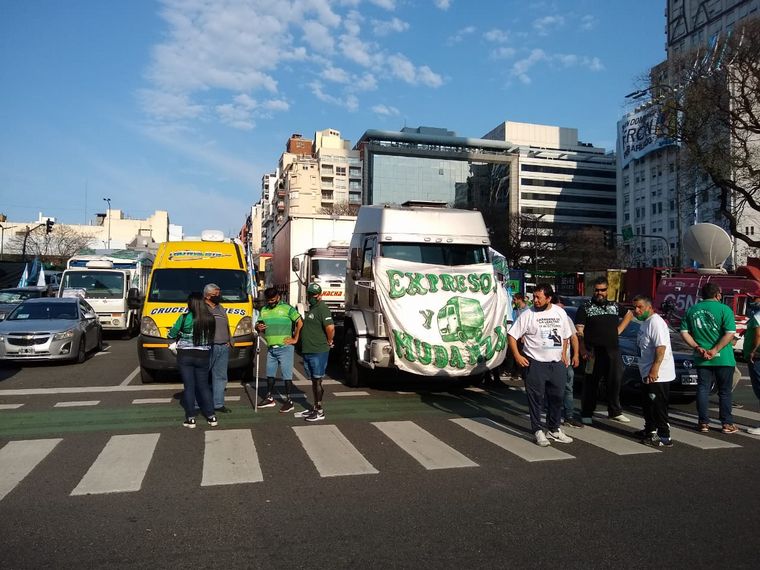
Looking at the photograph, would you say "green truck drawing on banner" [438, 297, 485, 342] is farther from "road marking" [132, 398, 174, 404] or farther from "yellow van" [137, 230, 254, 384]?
"road marking" [132, 398, 174, 404]

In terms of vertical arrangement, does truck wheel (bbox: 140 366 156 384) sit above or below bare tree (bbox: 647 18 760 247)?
below

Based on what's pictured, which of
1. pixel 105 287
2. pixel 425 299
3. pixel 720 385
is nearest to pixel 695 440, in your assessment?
pixel 720 385

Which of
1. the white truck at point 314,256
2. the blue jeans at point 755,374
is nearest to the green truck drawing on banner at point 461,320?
the blue jeans at point 755,374

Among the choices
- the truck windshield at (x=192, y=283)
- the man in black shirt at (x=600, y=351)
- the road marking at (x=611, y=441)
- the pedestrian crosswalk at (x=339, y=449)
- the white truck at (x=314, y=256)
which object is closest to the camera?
the pedestrian crosswalk at (x=339, y=449)

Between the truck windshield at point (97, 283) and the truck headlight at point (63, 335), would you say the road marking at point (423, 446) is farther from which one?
the truck windshield at point (97, 283)

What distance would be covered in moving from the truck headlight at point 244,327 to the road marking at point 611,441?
6.11 metres

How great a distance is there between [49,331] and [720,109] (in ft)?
87.7

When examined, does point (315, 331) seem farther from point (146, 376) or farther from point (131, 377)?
point (131, 377)

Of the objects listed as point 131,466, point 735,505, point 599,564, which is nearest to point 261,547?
point 599,564

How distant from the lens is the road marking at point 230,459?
5.95m

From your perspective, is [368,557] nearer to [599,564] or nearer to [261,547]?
[261,547]

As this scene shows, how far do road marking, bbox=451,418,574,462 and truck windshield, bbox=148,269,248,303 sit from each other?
18.8 feet

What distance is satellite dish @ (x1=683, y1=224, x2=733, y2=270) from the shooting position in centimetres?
1995

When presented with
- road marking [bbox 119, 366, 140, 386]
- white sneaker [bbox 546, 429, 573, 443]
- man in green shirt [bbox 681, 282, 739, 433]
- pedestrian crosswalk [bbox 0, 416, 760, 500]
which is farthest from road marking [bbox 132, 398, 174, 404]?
man in green shirt [bbox 681, 282, 739, 433]
